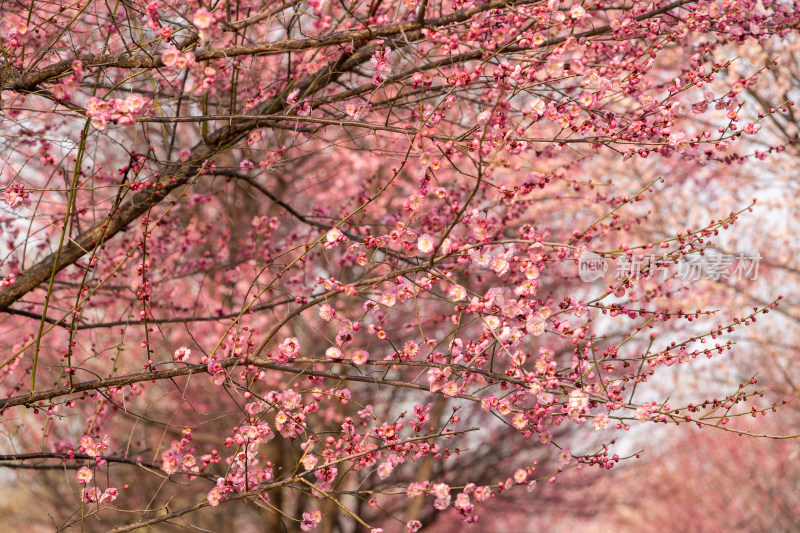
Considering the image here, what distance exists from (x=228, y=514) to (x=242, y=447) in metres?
8.62

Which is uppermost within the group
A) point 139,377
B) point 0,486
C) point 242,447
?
point 0,486

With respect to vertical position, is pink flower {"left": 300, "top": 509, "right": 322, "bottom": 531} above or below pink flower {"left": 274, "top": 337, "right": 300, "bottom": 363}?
below

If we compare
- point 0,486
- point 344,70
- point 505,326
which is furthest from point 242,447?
point 0,486

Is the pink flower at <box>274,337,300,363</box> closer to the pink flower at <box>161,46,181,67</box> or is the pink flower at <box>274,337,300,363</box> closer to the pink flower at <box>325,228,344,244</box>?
the pink flower at <box>325,228,344,244</box>

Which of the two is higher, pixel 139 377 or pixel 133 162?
pixel 133 162

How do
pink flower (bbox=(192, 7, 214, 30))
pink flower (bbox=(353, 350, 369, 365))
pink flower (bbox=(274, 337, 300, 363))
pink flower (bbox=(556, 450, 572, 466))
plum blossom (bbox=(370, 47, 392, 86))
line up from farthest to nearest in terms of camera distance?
1. plum blossom (bbox=(370, 47, 392, 86))
2. pink flower (bbox=(556, 450, 572, 466))
3. pink flower (bbox=(274, 337, 300, 363))
4. pink flower (bbox=(353, 350, 369, 365))
5. pink flower (bbox=(192, 7, 214, 30))

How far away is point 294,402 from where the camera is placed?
327 cm

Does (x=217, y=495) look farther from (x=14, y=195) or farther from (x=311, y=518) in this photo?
(x=14, y=195)

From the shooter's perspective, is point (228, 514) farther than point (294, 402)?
Yes

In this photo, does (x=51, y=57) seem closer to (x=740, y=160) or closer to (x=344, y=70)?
(x=344, y=70)

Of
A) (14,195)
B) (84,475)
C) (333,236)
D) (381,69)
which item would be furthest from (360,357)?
(14,195)

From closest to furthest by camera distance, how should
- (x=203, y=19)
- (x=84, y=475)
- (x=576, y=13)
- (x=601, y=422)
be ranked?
(x=203, y=19) → (x=601, y=422) → (x=576, y=13) → (x=84, y=475)

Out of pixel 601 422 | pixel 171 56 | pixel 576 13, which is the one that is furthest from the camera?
pixel 576 13

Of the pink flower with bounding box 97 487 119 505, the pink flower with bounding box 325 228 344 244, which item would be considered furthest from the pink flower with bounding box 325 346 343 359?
the pink flower with bounding box 97 487 119 505
